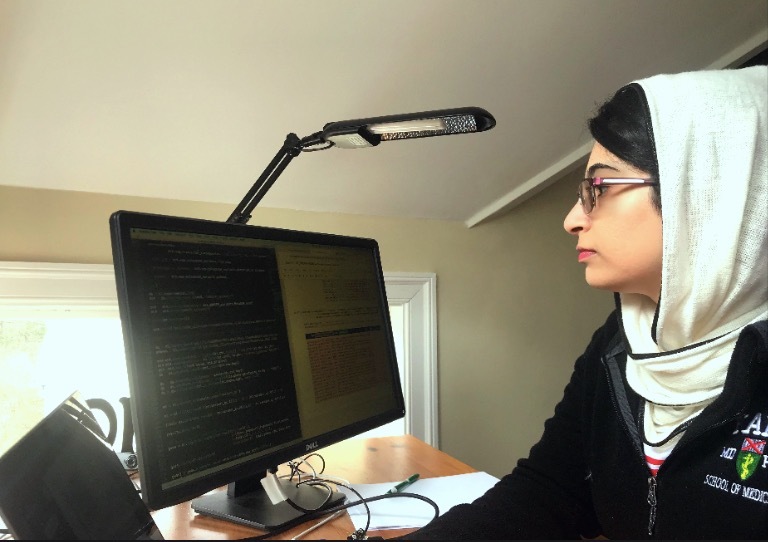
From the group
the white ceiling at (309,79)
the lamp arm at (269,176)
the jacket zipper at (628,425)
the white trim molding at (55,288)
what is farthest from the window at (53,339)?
the jacket zipper at (628,425)

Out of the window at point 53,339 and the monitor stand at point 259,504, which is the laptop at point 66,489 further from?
the window at point 53,339

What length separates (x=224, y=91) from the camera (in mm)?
1279

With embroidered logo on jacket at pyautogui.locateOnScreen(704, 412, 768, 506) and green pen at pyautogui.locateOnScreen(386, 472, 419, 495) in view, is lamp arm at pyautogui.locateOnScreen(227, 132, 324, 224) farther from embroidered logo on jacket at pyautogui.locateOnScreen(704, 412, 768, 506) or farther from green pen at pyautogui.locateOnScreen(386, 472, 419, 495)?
embroidered logo on jacket at pyautogui.locateOnScreen(704, 412, 768, 506)

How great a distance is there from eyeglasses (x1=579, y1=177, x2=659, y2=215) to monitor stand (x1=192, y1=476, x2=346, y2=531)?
2.06 feet

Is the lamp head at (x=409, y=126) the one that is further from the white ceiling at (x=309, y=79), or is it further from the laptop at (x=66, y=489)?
the laptop at (x=66, y=489)

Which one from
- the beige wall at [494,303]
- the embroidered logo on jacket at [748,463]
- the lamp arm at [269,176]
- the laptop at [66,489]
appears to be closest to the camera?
the laptop at [66,489]

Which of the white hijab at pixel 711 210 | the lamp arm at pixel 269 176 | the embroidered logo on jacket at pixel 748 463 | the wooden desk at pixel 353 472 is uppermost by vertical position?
the lamp arm at pixel 269 176

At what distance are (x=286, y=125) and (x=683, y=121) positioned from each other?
929 mm

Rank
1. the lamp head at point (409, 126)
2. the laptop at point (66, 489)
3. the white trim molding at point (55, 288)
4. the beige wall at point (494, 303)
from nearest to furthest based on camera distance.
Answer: the laptop at point (66, 489)
the lamp head at point (409, 126)
the white trim molding at point (55, 288)
the beige wall at point (494, 303)

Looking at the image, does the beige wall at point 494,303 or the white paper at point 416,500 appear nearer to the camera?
the white paper at point 416,500

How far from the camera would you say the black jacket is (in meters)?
0.69

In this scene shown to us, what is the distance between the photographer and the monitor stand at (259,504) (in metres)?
0.86

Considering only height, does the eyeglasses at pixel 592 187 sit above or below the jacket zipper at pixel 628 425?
above

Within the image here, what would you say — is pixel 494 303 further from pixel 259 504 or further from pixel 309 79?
pixel 259 504
